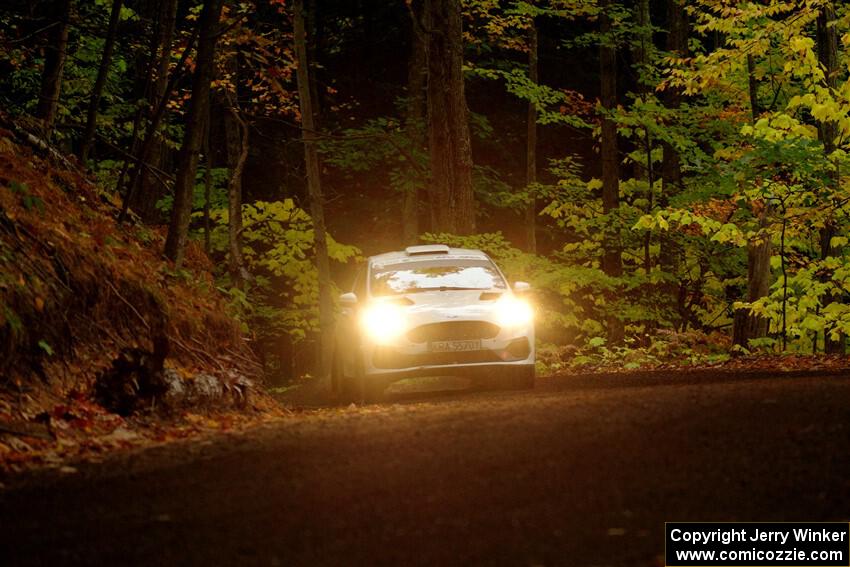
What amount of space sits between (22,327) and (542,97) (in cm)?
1815

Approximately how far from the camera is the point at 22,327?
9242 mm

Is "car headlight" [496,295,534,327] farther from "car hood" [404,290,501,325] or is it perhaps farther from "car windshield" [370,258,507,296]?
"car windshield" [370,258,507,296]

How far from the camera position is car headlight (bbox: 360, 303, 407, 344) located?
Result: 40.3 ft

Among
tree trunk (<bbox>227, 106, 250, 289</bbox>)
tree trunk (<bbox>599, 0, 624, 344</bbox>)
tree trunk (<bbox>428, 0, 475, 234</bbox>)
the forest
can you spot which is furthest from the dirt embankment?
tree trunk (<bbox>599, 0, 624, 344</bbox>)

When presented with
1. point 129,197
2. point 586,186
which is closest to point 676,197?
point 586,186

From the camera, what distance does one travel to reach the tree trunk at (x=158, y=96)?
54.1ft

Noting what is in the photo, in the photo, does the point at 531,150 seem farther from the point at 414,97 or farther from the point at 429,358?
the point at 429,358

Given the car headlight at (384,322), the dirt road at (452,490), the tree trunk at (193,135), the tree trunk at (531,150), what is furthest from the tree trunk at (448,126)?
the dirt road at (452,490)

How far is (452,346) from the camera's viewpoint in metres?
12.3

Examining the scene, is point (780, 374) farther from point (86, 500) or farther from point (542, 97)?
point (542, 97)

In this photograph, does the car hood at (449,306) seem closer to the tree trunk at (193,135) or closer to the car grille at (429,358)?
the car grille at (429,358)

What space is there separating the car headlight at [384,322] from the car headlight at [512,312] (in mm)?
1234

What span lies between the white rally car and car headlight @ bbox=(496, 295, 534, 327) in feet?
0.04

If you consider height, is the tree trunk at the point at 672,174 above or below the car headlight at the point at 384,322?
above
